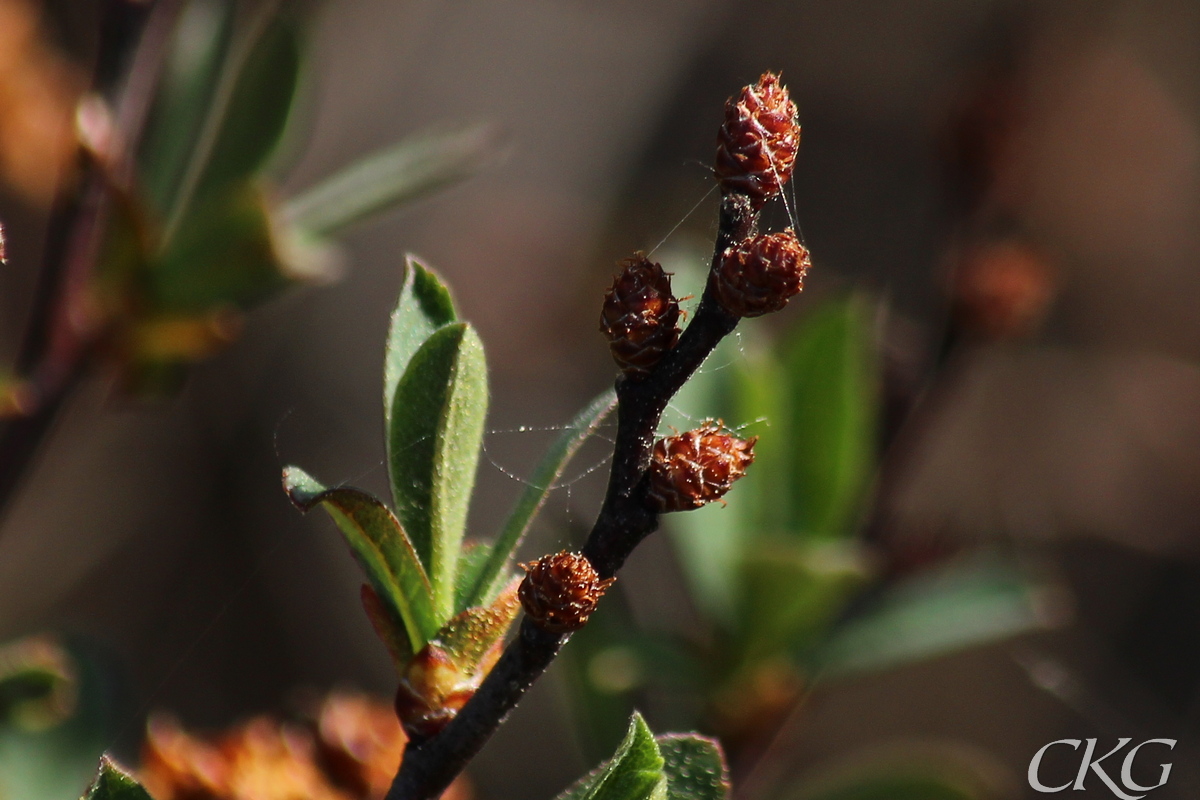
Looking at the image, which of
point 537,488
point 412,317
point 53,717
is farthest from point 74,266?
point 537,488

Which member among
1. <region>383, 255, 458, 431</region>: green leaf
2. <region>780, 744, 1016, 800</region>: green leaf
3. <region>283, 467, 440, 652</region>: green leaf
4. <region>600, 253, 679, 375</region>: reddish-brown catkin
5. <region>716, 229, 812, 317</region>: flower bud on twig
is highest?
<region>716, 229, 812, 317</region>: flower bud on twig

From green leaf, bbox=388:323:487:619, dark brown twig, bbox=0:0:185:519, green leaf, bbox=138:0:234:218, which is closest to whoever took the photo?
green leaf, bbox=388:323:487:619

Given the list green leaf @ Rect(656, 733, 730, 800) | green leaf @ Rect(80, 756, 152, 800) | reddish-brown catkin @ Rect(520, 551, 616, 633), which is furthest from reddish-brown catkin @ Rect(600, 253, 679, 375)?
green leaf @ Rect(80, 756, 152, 800)

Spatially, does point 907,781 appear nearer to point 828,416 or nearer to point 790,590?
point 790,590

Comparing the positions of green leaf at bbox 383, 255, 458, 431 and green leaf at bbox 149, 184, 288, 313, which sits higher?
green leaf at bbox 383, 255, 458, 431

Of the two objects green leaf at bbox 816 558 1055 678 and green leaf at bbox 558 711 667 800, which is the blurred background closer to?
green leaf at bbox 816 558 1055 678

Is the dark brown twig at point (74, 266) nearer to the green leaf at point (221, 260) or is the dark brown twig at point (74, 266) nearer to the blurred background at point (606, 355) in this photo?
the green leaf at point (221, 260)

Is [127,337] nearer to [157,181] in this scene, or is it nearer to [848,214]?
[157,181]

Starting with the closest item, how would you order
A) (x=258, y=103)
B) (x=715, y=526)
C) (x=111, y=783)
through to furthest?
1. (x=111, y=783)
2. (x=258, y=103)
3. (x=715, y=526)
